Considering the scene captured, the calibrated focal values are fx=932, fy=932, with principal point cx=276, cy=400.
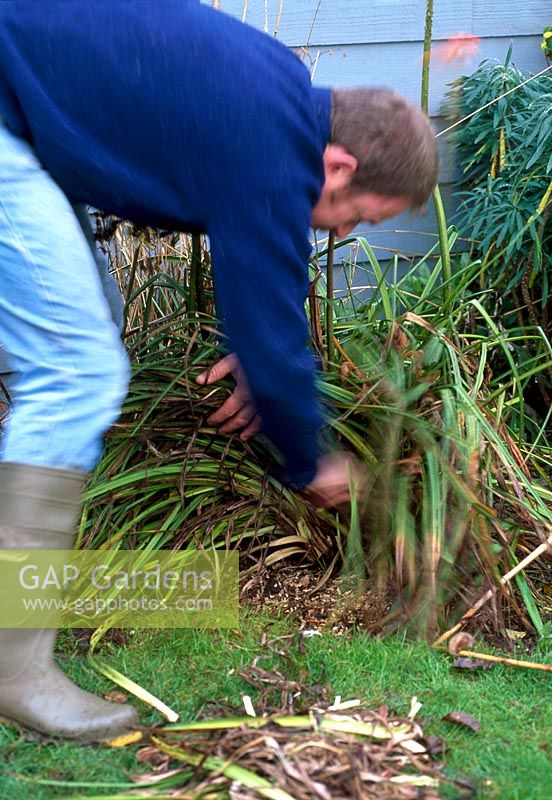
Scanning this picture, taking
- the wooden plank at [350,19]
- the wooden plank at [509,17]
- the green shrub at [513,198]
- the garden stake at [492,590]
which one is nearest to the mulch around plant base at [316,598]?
the garden stake at [492,590]

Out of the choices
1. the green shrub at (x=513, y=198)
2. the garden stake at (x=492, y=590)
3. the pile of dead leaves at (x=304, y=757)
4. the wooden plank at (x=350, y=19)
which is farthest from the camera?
the wooden plank at (x=350, y=19)

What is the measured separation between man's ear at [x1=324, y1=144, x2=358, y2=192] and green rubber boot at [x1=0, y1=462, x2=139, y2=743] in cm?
80

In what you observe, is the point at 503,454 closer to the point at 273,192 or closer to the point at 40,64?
the point at 273,192

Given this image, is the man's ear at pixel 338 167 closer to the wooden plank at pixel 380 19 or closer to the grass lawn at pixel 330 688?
the grass lawn at pixel 330 688

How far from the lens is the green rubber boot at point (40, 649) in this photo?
179cm

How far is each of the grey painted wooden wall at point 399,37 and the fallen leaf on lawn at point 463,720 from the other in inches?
81.3

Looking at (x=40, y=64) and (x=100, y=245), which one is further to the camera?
(x=100, y=245)

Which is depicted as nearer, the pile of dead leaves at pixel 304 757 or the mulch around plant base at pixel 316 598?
the pile of dead leaves at pixel 304 757

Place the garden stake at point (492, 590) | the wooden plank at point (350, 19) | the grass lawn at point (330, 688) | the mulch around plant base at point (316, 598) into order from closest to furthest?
the grass lawn at point (330, 688), the garden stake at point (492, 590), the mulch around plant base at point (316, 598), the wooden plank at point (350, 19)

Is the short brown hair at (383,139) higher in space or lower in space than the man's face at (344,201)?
higher

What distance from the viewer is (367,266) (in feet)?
12.9

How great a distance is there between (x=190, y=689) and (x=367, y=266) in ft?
7.55

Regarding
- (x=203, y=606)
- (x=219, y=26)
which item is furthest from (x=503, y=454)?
(x=219, y=26)

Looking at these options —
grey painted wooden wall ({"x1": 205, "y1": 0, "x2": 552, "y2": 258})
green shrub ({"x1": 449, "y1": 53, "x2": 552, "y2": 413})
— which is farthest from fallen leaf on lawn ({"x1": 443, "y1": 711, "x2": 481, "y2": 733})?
grey painted wooden wall ({"x1": 205, "y1": 0, "x2": 552, "y2": 258})
